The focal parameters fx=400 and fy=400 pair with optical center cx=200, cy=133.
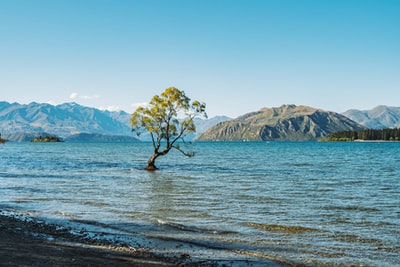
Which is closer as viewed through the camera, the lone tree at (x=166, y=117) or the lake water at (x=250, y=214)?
the lake water at (x=250, y=214)

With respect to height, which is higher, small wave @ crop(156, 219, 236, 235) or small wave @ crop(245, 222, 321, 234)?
small wave @ crop(245, 222, 321, 234)

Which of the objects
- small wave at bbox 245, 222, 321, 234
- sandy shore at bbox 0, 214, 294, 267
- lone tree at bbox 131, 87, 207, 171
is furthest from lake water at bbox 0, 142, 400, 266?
lone tree at bbox 131, 87, 207, 171

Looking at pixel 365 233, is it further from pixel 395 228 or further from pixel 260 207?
pixel 260 207

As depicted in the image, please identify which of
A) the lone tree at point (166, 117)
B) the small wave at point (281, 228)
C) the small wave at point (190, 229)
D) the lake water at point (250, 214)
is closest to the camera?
the lake water at point (250, 214)

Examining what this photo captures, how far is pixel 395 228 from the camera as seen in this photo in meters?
22.5

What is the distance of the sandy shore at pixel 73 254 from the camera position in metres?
14.9

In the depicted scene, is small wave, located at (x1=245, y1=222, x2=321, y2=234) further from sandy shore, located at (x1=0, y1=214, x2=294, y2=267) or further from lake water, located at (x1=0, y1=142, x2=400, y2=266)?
sandy shore, located at (x1=0, y1=214, x2=294, y2=267)

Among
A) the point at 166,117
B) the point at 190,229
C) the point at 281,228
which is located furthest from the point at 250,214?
the point at 166,117

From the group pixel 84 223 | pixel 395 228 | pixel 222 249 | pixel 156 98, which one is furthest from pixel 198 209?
pixel 156 98

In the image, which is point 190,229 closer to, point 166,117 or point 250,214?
point 250,214

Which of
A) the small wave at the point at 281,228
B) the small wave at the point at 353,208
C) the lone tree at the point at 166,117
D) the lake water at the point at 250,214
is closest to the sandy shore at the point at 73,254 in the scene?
the lake water at the point at 250,214

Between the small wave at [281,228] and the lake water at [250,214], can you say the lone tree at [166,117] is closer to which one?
the lake water at [250,214]

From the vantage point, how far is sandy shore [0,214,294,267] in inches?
587

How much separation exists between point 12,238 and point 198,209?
43.4 ft
